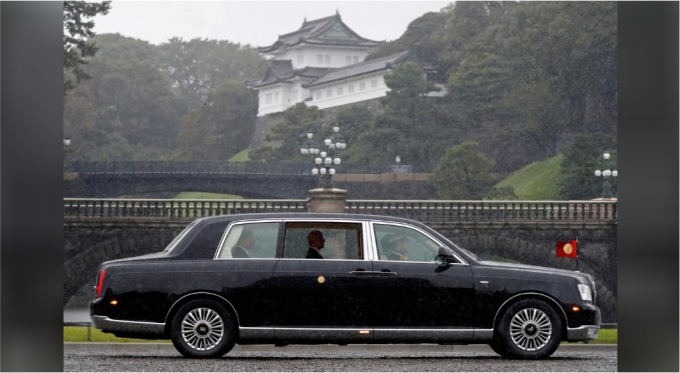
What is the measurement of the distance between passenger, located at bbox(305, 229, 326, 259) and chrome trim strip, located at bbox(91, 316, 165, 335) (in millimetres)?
1447

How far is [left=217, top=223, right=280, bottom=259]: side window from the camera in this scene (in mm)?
9938

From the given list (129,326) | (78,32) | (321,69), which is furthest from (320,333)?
(321,69)

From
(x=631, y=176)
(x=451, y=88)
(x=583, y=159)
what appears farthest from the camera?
(x=451, y=88)

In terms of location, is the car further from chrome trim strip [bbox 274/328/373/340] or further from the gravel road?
the gravel road

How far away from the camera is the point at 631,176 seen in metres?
8.08

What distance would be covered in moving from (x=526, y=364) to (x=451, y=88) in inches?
1985

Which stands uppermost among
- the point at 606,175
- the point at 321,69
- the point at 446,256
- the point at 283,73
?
the point at 321,69

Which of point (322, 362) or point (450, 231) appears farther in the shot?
point (450, 231)

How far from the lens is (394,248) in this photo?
1041cm

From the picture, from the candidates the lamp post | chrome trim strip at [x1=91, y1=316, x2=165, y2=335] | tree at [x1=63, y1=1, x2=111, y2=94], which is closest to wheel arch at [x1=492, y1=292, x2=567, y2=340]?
chrome trim strip at [x1=91, y1=316, x2=165, y2=335]

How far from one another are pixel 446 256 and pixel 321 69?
5601 cm

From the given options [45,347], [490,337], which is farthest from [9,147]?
[490,337]

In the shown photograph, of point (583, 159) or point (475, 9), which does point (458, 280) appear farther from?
point (475, 9)

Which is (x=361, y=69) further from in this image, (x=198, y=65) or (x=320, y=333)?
(x=320, y=333)
